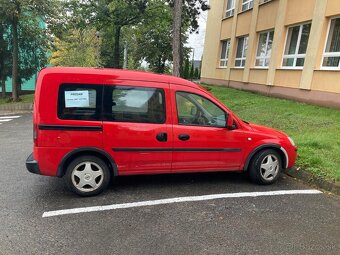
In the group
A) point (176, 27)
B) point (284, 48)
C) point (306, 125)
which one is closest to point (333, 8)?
point (284, 48)

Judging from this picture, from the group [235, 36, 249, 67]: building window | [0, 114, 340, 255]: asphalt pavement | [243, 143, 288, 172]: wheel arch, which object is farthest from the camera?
[235, 36, 249, 67]: building window

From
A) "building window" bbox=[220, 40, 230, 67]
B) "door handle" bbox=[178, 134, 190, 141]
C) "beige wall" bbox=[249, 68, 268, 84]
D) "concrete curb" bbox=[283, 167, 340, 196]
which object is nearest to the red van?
"door handle" bbox=[178, 134, 190, 141]

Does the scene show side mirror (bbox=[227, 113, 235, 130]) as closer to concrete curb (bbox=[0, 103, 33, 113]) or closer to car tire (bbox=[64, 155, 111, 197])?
car tire (bbox=[64, 155, 111, 197])

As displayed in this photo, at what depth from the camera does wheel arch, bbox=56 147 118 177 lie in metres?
4.12

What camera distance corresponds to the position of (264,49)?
15656 millimetres

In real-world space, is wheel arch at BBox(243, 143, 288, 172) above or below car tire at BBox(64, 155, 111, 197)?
above

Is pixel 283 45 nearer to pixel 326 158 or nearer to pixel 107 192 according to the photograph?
pixel 326 158

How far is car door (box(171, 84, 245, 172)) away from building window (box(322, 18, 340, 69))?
7.86 meters

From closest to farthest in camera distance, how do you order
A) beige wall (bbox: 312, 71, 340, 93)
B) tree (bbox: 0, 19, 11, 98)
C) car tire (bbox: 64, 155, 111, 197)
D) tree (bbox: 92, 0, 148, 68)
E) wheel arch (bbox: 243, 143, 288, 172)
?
car tire (bbox: 64, 155, 111, 197) → wheel arch (bbox: 243, 143, 288, 172) → beige wall (bbox: 312, 71, 340, 93) → tree (bbox: 0, 19, 11, 98) → tree (bbox: 92, 0, 148, 68)

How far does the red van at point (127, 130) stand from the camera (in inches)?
160

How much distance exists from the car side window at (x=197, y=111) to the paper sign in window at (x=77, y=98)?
1.31m

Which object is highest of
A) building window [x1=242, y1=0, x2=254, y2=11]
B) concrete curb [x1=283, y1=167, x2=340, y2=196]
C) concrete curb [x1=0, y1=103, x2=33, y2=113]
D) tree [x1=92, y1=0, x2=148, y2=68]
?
building window [x1=242, y1=0, x2=254, y2=11]

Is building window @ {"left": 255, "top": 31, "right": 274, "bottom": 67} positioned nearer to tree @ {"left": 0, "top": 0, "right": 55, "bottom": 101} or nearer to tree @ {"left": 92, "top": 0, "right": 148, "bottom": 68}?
tree @ {"left": 92, "top": 0, "right": 148, "bottom": 68}

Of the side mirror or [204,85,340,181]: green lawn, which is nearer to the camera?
the side mirror
